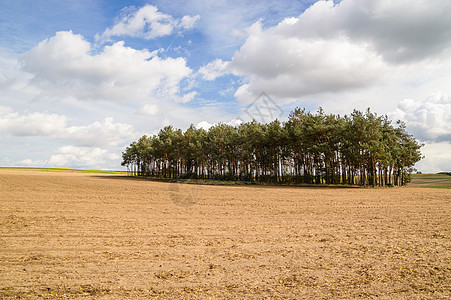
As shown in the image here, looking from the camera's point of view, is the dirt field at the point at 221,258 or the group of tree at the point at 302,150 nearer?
the dirt field at the point at 221,258

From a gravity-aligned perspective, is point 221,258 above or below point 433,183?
above

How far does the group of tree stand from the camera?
4647cm

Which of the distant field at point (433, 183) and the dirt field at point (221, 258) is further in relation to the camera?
the distant field at point (433, 183)

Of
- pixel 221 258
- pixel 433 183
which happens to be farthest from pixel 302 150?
pixel 221 258

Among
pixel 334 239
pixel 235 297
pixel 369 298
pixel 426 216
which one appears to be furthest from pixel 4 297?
pixel 426 216

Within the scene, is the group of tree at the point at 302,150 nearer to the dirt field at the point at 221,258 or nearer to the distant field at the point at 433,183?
the distant field at the point at 433,183

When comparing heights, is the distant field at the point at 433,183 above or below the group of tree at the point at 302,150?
below

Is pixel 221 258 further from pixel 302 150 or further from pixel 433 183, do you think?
pixel 433 183

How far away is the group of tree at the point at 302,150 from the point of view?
4647 cm

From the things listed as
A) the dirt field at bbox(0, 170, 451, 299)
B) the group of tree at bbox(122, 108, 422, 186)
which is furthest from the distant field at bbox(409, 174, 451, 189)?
the dirt field at bbox(0, 170, 451, 299)

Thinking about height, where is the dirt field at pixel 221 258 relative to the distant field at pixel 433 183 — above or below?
above

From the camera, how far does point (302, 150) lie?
2228 inches

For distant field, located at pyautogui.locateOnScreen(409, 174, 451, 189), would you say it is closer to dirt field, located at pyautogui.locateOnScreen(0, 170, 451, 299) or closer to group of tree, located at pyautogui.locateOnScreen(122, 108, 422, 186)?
group of tree, located at pyautogui.locateOnScreen(122, 108, 422, 186)

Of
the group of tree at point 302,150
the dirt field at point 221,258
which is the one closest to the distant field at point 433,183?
the group of tree at point 302,150
